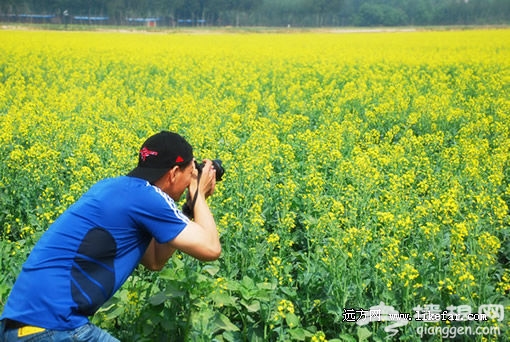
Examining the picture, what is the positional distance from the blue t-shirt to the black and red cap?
0.08m

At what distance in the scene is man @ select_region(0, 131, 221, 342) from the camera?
8.18 feet

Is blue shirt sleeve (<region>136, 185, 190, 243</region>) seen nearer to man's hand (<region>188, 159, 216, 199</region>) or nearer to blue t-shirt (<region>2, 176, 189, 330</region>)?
blue t-shirt (<region>2, 176, 189, 330</region>)

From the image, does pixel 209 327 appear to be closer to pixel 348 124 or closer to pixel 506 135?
pixel 348 124

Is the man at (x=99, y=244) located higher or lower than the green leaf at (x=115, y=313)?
higher

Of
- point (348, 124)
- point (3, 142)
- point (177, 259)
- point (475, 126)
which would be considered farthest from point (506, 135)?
point (3, 142)

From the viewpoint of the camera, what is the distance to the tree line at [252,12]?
81250 millimetres

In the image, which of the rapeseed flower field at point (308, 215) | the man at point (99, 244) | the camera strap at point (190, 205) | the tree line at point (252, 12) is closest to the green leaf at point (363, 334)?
the rapeseed flower field at point (308, 215)

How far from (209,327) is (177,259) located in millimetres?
897

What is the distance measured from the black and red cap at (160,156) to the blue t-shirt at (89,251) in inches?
3.3

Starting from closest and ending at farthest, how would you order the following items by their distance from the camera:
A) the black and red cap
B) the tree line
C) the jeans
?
1. the jeans
2. the black and red cap
3. the tree line

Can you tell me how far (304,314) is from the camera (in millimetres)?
3906

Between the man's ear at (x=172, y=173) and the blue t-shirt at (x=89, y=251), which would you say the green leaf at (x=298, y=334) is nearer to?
the blue t-shirt at (x=89, y=251)

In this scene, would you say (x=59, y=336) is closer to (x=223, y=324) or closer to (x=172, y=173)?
(x=172, y=173)

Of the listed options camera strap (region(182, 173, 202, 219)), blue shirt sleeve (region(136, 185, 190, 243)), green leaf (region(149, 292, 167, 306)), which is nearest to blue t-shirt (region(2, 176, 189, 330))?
blue shirt sleeve (region(136, 185, 190, 243))
